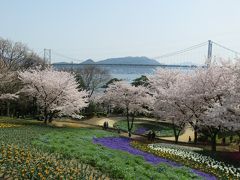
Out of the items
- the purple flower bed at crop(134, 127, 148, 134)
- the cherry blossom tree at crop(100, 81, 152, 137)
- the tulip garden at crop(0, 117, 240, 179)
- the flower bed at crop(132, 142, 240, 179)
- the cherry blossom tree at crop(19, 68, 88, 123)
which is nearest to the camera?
the tulip garden at crop(0, 117, 240, 179)

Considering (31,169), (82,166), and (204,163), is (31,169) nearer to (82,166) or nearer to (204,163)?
(82,166)

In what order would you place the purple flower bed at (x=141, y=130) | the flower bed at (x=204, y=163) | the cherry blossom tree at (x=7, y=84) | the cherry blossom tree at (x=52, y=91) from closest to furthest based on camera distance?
1. the flower bed at (x=204, y=163)
2. the cherry blossom tree at (x=52, y=91)
3. the cherry blossom tree at (x=7, y=84)
4. the purple flower bed at (x=141, y=130)

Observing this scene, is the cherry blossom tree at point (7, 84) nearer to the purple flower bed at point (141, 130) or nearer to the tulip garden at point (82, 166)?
the purple flower bed at point (141, 130)

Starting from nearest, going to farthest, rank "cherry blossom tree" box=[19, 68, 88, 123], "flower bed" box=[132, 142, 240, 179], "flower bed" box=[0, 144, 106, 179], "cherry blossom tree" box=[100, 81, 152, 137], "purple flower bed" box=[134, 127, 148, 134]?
"flower bed" box=[0, 144, 106, 179] → "flower bed" box=[132, 142, 240, 179] → "cherry blossom tree" box=[19, 68, 88, 123] → "cherry blossom tree" box=[100, 81, 152, 137] → "purple flower bed" box=[134, 127, 148, 134]

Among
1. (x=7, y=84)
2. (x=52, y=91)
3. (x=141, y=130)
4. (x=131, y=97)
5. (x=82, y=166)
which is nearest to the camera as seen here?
(x=82, y=166)

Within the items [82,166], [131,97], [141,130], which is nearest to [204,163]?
[82,166]

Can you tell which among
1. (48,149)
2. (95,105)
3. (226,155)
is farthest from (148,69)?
(48,149)

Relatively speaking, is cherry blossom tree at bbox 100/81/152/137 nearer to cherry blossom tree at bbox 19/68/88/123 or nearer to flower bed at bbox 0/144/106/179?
cherry blossom tree at bbox 19/68/88/123

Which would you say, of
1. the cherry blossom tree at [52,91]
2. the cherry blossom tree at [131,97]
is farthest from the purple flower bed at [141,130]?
the cherry blossom tree at [52,91]

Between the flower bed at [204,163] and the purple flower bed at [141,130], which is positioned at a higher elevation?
the flower bed at [204,163]

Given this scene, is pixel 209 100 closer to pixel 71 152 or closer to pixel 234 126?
pixel 234 126

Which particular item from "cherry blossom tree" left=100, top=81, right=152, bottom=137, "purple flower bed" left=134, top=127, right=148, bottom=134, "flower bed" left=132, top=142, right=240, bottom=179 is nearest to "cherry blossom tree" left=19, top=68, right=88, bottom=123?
"cherry blossom tree" left=100, top=81, right=152, bottom=137

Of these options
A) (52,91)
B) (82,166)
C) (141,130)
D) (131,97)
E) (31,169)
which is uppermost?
(52,91)

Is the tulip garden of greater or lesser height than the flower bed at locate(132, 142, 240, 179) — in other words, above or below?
above
